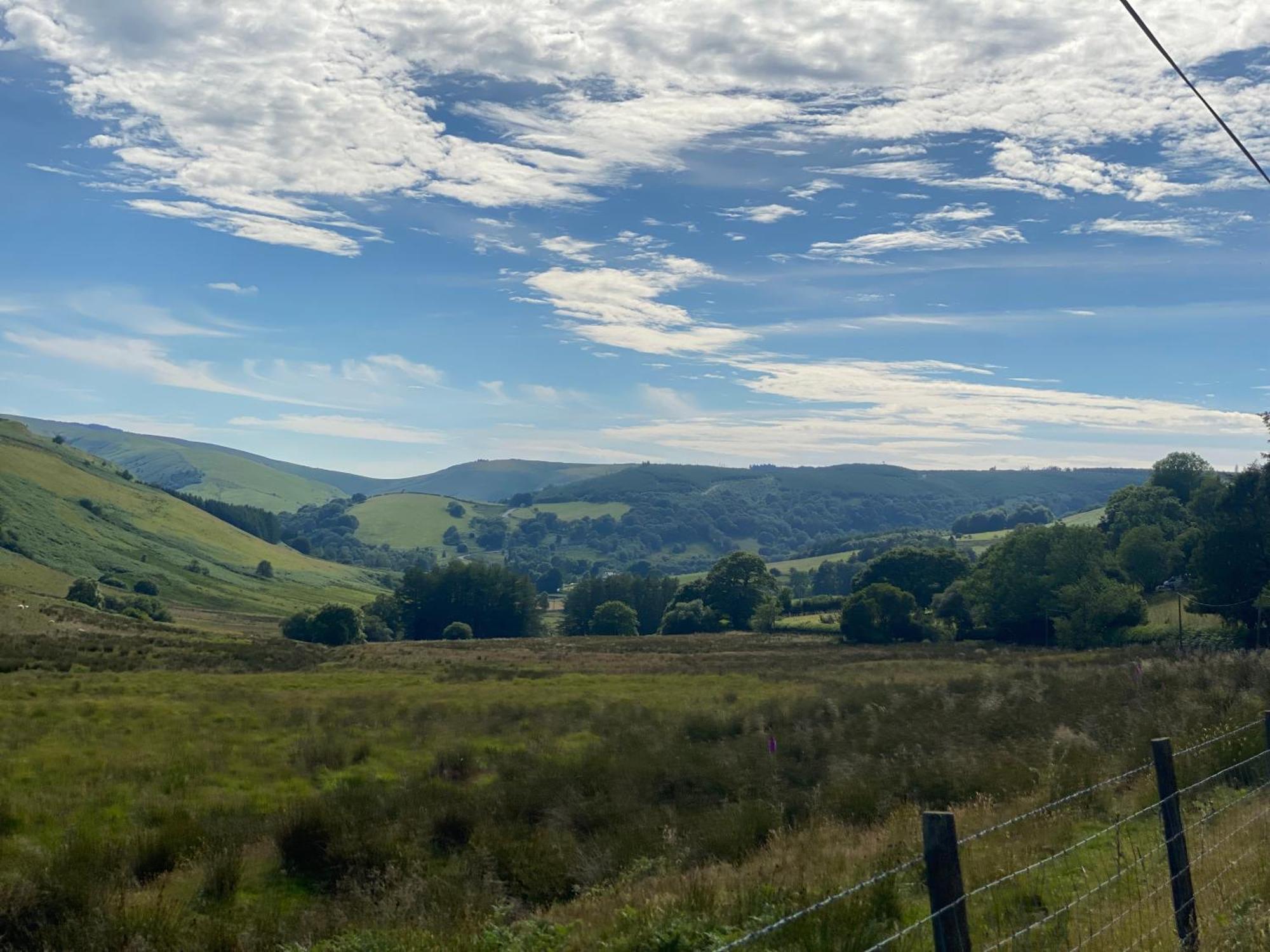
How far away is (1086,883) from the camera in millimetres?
8594

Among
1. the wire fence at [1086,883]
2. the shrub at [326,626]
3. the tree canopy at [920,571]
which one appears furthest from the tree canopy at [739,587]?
the wire fence at [1086,883]

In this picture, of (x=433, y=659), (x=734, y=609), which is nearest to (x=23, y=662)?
(x=433, y=659)

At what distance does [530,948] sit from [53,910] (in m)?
5.37

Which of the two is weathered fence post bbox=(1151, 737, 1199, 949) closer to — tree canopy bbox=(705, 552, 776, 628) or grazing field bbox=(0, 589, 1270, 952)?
grazing field bbox=(0, 589, 1270, 952)

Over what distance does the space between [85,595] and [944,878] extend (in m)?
104

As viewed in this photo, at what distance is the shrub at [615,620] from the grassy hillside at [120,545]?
5659 cm

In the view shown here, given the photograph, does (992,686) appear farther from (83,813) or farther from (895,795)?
(83,813)

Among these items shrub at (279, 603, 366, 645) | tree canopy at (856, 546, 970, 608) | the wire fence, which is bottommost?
shrub at (279, 603, 366, 645)

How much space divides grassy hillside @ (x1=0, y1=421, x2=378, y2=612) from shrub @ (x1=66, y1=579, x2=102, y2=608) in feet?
20.2

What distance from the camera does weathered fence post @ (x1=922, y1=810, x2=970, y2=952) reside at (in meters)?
4.70

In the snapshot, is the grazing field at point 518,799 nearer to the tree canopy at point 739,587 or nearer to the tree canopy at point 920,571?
the tree canopy at point 920,571

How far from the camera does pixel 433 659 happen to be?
56.1 m

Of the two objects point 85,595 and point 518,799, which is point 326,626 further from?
point 518,799

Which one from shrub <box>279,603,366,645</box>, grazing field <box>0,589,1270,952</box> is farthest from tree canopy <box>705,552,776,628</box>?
grazing field <box>0,589,1270,952</box>
